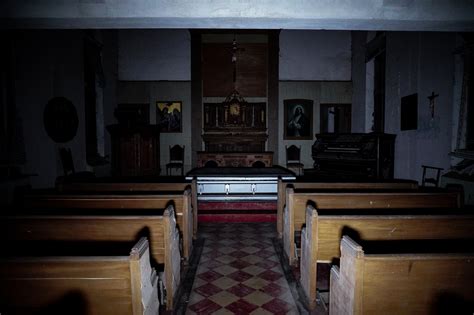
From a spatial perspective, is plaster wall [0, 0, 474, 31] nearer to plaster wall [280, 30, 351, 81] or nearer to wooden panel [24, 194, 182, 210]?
wooden panel [24, 194, 182, 210]

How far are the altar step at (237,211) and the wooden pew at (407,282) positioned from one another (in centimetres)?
314

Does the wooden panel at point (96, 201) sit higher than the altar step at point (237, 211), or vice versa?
the wooden panel at point (96, 201)

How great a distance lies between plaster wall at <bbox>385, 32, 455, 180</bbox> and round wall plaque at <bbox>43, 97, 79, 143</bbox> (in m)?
7.32

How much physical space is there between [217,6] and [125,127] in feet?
19.9

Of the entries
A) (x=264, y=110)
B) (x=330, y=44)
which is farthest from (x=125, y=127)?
(x=330, y=44)

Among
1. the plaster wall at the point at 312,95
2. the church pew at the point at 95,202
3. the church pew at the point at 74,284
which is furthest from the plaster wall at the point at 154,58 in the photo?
the church pew at the point at 74,284

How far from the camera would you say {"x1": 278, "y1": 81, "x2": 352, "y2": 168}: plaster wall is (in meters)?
10.6

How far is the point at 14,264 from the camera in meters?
1.43

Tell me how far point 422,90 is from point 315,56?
497 centimetres

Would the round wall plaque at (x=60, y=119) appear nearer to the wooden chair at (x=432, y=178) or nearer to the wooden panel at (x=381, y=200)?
the wooden panel at (x=381, y=200)

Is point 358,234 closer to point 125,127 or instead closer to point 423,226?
point 423,226

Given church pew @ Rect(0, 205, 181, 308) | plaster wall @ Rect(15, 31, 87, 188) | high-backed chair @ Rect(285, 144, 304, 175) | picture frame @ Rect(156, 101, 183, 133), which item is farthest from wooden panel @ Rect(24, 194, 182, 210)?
high-backed chair @ Rect(285, 144, 304, 175)

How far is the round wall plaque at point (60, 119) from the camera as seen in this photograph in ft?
19.3

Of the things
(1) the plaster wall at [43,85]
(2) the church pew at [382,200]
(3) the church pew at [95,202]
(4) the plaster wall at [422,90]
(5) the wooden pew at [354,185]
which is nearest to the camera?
(3) the church pew at [95,202]
